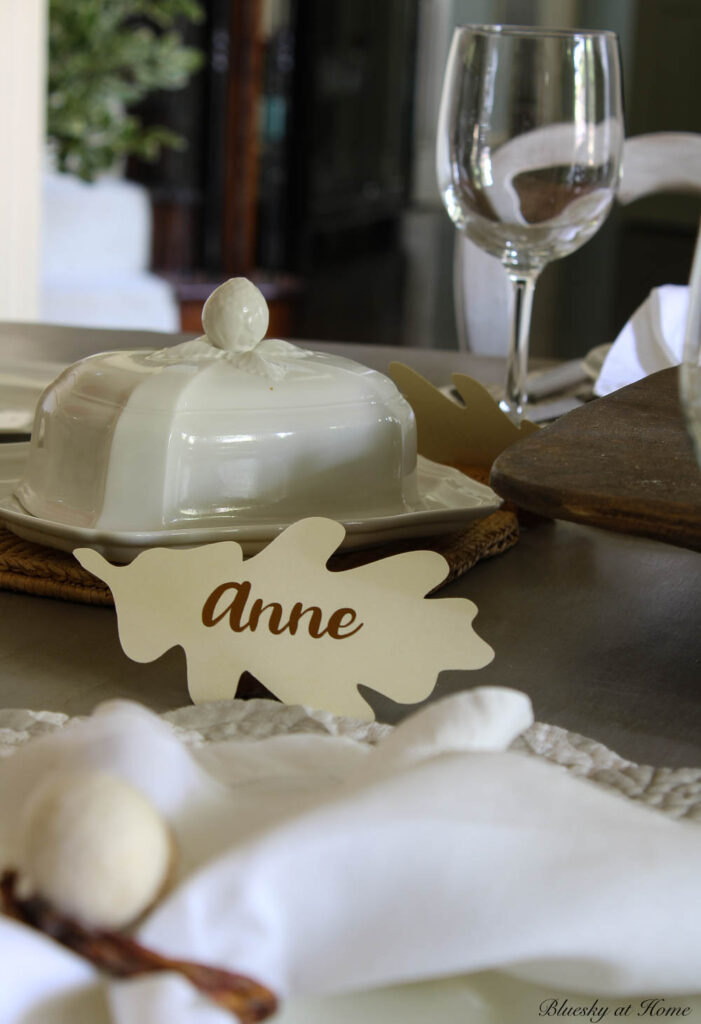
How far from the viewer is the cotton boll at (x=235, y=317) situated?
0.48 metres

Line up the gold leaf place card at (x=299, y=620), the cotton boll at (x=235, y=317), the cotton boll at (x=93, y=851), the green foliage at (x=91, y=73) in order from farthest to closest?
the green foliage at (x=91, y=73) → the cotton boll at (x=235, y=317) → the gold leaf place card at (x=299, y=620) → the cotton boll at (x=93, y=851)

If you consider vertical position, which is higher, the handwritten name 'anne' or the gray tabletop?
the handwritten name 'anne'

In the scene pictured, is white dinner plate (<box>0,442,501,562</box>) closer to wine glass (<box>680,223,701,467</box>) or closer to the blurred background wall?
wine glass (<box>680,223,701,467</box>)

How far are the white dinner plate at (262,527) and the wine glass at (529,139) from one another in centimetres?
16

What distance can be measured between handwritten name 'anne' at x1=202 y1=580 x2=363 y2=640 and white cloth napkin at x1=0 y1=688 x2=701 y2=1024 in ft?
0.45

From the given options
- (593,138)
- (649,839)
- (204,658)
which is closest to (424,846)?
(649,839)

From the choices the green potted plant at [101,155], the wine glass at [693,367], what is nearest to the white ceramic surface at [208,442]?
the wine glass at [693,367]

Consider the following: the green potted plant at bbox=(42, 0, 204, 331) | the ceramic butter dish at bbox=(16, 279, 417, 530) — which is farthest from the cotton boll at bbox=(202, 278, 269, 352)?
the green potted plant at bbox=(42, 0, 204, 331)

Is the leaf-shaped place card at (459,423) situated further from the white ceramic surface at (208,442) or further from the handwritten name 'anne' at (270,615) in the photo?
the handwritten name 'anne' at (270,615)

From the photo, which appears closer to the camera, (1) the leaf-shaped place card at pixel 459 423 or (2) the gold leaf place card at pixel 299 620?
(2) the gold leaf place card at pixel 299 620

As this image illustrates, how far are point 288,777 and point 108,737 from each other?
5 cm

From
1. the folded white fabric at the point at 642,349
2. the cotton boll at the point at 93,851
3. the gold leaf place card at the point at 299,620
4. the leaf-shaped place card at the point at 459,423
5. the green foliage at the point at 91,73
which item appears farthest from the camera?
the green foliage at the point at 91,73

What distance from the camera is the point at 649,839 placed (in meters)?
0.23

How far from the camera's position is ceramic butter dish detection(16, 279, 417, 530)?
17.8 inches
